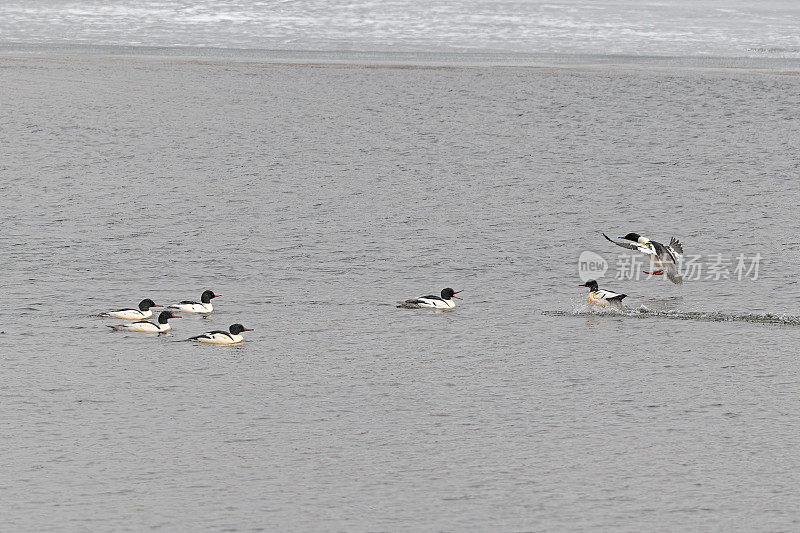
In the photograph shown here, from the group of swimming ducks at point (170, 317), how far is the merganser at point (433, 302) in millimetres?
1943

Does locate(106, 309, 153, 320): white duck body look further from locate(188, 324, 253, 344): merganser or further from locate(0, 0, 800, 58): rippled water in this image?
locate(0, 0, 800, 58): rippled water

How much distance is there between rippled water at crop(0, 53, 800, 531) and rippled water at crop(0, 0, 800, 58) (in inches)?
186

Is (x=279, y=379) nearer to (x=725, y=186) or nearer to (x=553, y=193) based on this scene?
(x=553, y=193)

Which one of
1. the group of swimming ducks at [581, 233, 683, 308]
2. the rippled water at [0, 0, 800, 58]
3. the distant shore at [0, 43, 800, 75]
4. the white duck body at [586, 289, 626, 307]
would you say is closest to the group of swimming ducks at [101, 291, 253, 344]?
the white duck body at [586, 289, 626, 307]

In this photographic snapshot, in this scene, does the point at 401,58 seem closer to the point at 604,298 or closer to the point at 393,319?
the point at 604,298

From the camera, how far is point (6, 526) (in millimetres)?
9047

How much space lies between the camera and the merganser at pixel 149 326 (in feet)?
45.2

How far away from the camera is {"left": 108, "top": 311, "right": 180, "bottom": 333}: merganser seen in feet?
45.2

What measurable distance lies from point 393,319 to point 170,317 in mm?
2442

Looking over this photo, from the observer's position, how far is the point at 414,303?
14688 millimetres

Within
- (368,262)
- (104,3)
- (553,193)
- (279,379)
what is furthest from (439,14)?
(279,379)

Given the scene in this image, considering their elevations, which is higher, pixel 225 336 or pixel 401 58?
pixel 401 58

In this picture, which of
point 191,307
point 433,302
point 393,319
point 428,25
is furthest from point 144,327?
point 428,25

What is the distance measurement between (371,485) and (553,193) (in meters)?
11.9
